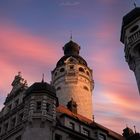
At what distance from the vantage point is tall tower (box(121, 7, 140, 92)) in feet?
177

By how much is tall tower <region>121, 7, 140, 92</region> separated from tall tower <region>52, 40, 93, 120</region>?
2291 cm

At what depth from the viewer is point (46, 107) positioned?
50.8 metres

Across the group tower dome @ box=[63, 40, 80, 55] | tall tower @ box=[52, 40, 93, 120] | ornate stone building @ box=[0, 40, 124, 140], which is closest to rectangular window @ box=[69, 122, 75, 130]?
ornate stone building @ box=[0, 40, 124, 140]

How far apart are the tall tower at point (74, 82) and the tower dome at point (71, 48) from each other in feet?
5.22

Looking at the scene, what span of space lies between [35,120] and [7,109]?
1064 centimetres

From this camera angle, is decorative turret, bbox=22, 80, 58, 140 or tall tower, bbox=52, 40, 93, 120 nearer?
decorative turret, bbox=22, 80, 58, 140

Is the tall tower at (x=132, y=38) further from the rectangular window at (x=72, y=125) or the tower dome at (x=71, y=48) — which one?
the tower dome at (x=71, y=48)

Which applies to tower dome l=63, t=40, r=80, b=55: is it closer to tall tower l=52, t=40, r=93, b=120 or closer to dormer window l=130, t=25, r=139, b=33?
tall tower l=52, t=40, r=93, b=120

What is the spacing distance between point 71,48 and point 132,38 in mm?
38059

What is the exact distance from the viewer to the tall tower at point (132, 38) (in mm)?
53984

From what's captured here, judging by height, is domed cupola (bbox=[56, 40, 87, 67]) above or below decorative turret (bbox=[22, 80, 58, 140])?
above

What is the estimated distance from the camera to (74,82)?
80.8m

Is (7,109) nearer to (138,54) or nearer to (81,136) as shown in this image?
(81,136)

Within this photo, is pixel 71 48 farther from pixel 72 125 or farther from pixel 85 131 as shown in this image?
pixel 72 125
